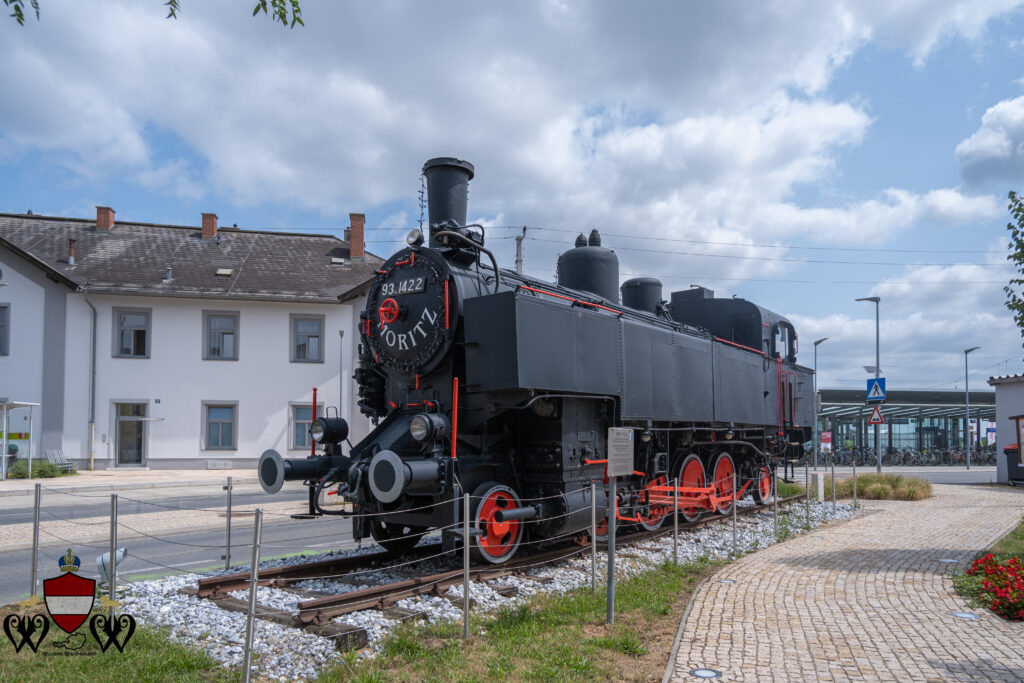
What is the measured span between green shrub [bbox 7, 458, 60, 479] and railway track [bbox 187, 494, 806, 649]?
1787 centimetres

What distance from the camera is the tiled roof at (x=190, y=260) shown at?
1009 inches

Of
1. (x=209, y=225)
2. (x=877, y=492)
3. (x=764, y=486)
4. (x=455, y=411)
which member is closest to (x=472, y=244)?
(x=455, y=411)

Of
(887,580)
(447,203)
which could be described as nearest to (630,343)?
(447,203)

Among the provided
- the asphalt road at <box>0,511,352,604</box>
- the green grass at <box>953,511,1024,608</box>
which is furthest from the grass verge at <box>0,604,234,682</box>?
the green grass at <box>953,511,1024,608</box>

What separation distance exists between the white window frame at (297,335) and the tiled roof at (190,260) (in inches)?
32.1

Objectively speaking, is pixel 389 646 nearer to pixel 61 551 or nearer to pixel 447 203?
pixel 447 203

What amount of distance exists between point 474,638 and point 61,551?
6.93 meters

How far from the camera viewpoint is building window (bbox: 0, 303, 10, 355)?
2475cm

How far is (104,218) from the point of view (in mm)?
29156

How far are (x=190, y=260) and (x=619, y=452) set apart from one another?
24.5 metres

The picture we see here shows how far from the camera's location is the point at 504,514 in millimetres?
7840

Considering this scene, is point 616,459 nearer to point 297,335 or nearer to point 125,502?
point 125,502

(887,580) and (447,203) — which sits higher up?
(447,203)

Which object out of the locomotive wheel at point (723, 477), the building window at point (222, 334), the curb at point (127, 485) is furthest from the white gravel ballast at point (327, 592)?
the building window at point (222, 334)
